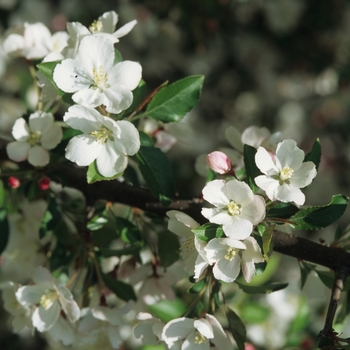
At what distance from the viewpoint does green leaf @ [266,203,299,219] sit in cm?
104

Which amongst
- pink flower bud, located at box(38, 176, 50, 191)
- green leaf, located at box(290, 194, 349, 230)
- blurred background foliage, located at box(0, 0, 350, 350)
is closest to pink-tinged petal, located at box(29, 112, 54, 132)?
pink flower bud, located at box(38, 176, 50, 191)

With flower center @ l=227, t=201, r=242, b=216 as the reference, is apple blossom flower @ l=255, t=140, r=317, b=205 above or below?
above

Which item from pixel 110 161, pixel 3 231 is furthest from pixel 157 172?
pixel 3 231

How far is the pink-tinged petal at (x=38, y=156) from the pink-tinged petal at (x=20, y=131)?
0.04m

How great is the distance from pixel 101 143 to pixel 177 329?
0.35 m

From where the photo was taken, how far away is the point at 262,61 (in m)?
2.70

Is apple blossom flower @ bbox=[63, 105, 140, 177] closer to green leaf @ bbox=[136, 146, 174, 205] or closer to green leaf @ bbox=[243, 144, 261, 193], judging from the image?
green leaf @ bbox=[136, 146, 174, 205]

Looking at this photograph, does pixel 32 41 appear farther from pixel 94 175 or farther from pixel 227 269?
pixel 227 269

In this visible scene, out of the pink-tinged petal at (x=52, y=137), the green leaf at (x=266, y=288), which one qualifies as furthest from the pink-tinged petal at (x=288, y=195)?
the pink-tinged petal at (x=52, y=137)

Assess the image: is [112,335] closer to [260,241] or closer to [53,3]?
[260,241]

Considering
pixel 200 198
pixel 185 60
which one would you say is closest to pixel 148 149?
pixel 200 198

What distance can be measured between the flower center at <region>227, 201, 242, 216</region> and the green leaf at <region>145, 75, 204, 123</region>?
23 cm

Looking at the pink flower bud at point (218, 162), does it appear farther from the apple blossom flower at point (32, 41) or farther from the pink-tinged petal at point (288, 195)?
the apple blossom flower at point (32, 41)

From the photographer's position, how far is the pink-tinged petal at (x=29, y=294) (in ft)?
3.85
